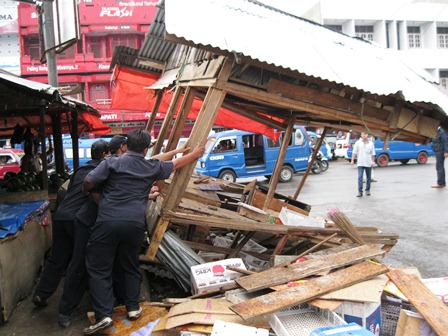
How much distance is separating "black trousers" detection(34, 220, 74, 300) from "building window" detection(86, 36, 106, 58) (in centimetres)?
3115

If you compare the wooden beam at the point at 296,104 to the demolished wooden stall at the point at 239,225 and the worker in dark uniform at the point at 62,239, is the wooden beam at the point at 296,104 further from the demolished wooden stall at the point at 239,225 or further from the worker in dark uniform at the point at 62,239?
the worker in dark uniform at the point at 62,239

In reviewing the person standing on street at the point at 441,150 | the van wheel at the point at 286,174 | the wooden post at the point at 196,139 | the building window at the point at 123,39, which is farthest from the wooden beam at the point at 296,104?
the building window at the point at 123,39

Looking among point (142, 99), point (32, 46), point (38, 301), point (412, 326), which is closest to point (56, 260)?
point (38, 301)

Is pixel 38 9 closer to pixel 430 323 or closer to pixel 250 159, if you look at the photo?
pixel 430 323

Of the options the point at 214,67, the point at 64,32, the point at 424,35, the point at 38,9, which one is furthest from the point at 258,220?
the point at 424,35

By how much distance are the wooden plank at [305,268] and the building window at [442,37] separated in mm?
38675

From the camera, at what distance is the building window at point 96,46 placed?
107ft

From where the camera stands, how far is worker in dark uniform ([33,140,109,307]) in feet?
13.0

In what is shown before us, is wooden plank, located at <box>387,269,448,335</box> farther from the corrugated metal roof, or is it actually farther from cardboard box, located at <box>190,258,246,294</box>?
the corrugated metal roof

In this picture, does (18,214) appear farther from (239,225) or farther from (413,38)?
(413,38)

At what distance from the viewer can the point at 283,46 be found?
399cm

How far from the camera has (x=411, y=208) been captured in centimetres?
951

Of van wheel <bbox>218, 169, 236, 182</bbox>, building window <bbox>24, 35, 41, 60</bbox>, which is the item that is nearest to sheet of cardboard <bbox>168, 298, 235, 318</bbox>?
van wheel <bbox>218, 169, 236, 182</bbox>

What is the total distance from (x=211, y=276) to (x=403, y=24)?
123 feet
